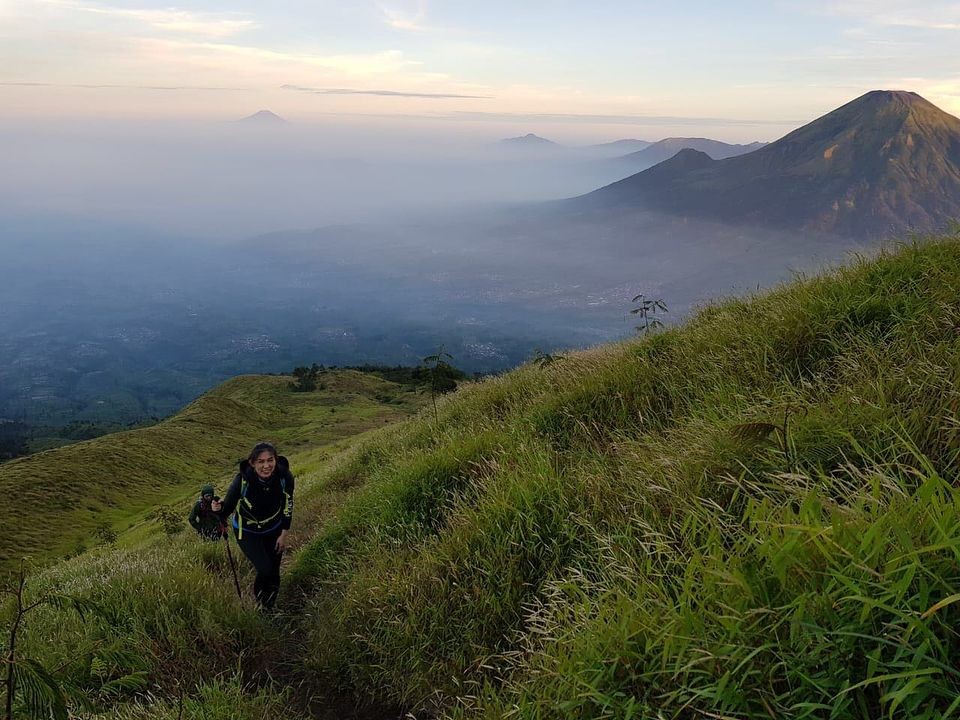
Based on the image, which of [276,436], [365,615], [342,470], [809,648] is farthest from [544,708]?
[276,436]

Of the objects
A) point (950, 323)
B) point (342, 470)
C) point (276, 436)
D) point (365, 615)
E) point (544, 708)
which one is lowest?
point (276, 436)

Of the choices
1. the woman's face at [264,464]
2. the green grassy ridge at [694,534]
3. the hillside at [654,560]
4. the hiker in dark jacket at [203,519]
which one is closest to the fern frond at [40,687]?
the hillside at [654,560]

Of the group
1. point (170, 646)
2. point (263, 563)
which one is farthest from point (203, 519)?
point (170, 646)

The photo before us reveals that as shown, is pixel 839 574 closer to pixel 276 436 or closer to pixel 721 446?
pixel 721 446

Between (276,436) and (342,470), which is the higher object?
(342,470)

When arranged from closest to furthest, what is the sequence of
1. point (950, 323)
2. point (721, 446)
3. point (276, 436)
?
point (721, 446), point (950, 323), point (276, 436)

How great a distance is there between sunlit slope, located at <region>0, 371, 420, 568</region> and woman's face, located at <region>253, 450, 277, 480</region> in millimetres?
27996

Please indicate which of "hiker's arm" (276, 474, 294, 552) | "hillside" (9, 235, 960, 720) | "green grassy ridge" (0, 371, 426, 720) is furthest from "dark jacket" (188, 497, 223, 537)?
"hiker's arm" (276, 474, 294, 552)

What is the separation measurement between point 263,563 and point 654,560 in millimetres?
5140

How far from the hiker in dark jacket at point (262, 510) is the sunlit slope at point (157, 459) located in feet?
91.1

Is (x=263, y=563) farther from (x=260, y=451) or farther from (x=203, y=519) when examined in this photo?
(x=203, y=519)

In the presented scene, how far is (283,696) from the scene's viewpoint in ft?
14.7

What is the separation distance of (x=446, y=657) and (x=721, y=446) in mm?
2590

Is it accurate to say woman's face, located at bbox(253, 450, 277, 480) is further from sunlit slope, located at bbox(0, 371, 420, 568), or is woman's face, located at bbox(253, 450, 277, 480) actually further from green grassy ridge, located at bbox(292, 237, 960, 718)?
sunlit slope, located at bbox(0, 371, 420, 568)
